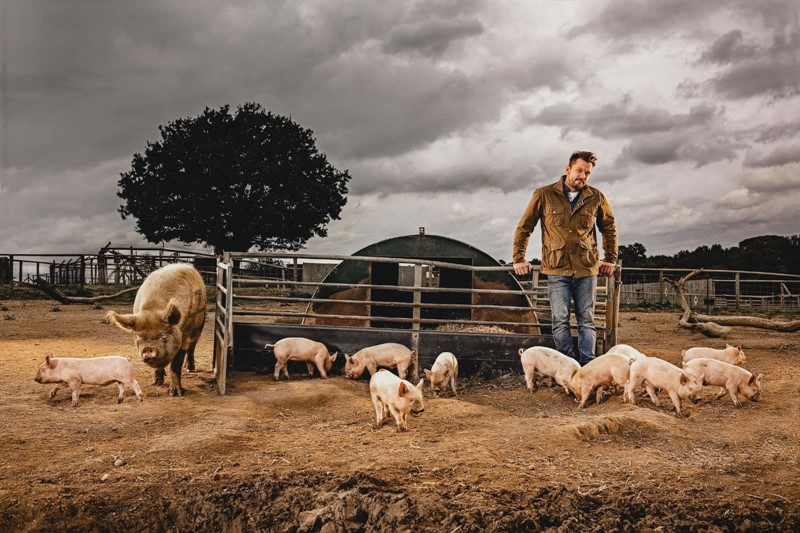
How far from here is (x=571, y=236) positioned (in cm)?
563

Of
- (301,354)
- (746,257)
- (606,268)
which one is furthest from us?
(746,257)

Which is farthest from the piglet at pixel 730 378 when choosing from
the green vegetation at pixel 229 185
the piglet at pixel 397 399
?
the green vegetation at pixel 229 185

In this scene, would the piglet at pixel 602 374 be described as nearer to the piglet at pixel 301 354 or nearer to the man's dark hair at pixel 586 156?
the man's dark hair at pixel 586 156

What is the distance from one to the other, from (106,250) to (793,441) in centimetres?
2558

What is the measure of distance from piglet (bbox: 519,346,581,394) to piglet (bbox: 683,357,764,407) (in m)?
1.11

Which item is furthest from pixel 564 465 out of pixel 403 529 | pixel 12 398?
pixel 12 398

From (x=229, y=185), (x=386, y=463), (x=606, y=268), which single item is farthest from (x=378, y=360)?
(x=229, y=185)

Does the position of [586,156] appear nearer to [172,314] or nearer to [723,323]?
[172,314]

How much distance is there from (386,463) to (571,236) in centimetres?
303

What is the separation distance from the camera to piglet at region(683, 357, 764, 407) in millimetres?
5539

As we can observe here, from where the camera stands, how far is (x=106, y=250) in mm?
24578

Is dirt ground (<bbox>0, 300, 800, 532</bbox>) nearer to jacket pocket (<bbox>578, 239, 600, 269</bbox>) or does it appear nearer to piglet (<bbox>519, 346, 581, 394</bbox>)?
piglet (<bbox>519, 346, 581, 394</bbox>)

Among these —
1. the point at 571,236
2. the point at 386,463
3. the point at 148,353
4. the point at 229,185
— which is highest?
the point at 229,185

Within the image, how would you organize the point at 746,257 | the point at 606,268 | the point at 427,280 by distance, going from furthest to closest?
the point at 746,257 < the point at 427,280 < the point at 606,268
